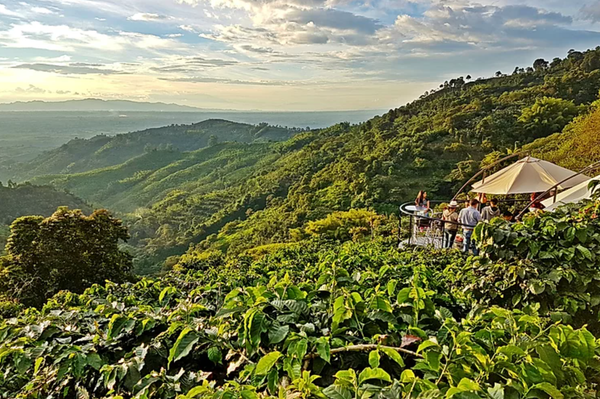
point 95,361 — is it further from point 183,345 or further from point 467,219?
point 467,219

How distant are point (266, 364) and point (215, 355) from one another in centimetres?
35

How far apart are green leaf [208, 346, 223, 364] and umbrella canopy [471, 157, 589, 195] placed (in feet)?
24.9

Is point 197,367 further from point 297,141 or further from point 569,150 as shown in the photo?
point 297,141

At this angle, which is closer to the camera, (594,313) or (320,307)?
(320,307)

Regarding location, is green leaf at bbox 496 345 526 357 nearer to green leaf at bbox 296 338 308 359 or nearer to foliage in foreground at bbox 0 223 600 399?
foliage in foreground at bbox 0 223 600 399

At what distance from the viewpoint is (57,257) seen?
11711 mm

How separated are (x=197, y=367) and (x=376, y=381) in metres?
0.78

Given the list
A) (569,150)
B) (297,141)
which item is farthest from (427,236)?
(297,141)

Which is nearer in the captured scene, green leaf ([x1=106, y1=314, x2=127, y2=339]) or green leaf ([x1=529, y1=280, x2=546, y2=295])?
green leaf ([x1=106, y1=314, x2=127, y2=339])

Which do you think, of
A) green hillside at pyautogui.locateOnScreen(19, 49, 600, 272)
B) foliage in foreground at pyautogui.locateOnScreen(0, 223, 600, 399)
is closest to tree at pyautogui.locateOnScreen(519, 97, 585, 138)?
green hillside at pyautogui.locateOnScreen(19, 49, 600, 272)

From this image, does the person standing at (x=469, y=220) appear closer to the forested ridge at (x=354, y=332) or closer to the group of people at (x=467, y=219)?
the group of people at (x=467, y=219)

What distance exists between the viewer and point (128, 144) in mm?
118812

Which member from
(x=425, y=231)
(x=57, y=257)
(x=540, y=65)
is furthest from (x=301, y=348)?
(x=540, y=65)

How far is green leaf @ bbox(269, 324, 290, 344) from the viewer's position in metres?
1.57
